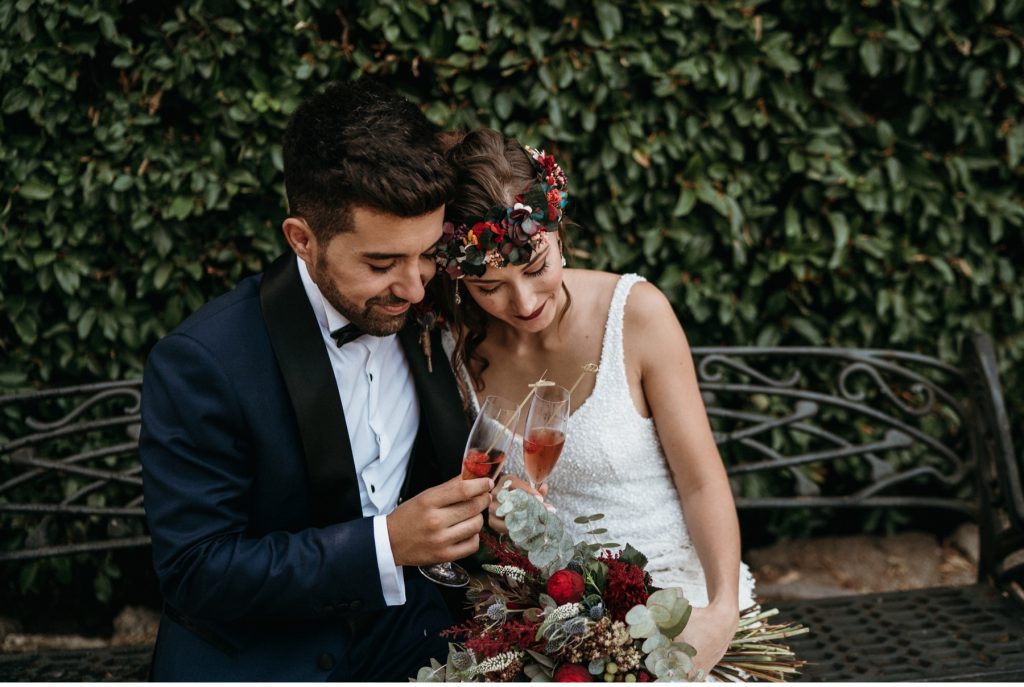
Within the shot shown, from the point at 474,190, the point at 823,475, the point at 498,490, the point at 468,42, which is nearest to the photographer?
the point at 498,490

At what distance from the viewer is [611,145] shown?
3.45 meters

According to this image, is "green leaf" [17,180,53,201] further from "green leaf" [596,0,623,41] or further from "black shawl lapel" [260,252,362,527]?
"green leaf" [596,0,623,41]

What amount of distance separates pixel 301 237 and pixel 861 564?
10.4 feet

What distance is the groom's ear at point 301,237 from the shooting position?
7.68ft

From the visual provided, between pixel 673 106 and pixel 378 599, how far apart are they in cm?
221

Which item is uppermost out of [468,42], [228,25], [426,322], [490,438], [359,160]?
[228,25]

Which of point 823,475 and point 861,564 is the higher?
point 823,475

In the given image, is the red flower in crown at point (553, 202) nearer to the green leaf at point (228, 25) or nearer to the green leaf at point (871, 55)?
the green leaf at point (228, 25)

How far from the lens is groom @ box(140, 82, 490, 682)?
86.7 inches

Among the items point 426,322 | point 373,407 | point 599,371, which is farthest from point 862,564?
point 373,407

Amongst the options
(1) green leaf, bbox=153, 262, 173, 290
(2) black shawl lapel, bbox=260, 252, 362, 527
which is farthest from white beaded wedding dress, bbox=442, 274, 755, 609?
(1) green leaf, bbox=153, 262, 173, 290

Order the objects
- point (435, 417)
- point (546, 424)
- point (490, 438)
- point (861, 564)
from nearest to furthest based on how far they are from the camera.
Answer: point (490, 438), point (546, 424), point (435, 417), point (861, 564)

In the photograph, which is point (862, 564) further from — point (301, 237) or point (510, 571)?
point (301, 237)

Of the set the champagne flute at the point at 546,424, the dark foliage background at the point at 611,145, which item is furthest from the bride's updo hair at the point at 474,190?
the dark foliage background at the point at 611,145
